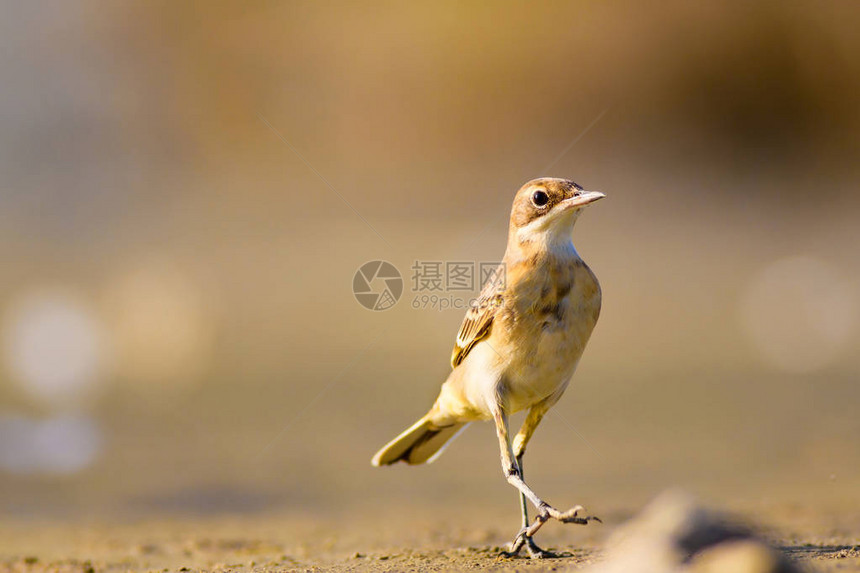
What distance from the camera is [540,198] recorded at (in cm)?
702

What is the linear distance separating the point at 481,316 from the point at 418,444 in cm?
155

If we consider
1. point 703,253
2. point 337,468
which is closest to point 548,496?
point 337,468

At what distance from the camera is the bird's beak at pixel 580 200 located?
6645 mm

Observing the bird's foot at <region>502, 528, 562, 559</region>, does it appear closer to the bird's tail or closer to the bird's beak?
the bird's tail

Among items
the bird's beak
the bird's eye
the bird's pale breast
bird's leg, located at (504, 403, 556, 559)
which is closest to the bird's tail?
bird's leg, located at (504, 403, 556, 559)

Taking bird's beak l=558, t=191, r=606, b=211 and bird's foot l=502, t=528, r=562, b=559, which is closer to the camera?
bird's beak l=558, t=191, r=606, b=211

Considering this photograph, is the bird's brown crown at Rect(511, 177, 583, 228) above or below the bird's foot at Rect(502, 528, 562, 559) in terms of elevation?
above

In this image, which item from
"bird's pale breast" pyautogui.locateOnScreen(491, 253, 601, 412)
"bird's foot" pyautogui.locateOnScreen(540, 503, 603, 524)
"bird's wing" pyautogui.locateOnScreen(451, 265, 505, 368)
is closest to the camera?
"bird's foot" pyautogui.locateOnScreen(540, 503, 603, 524)

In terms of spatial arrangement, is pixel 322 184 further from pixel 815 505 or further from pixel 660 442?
pixel 815 505

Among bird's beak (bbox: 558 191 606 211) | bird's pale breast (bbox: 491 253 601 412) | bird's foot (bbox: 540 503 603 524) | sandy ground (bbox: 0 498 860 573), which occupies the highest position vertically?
bird's beak (bbox: 558 191 606 211)

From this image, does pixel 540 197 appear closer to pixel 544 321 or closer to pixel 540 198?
pixel 540 198

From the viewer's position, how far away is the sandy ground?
6.93 meters

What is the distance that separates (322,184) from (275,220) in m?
3.37

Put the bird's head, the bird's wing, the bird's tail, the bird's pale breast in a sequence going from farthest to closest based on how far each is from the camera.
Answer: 1. the bird's tail
2. the bird's wing
3. the bird's head
4. the bird's pale breast
